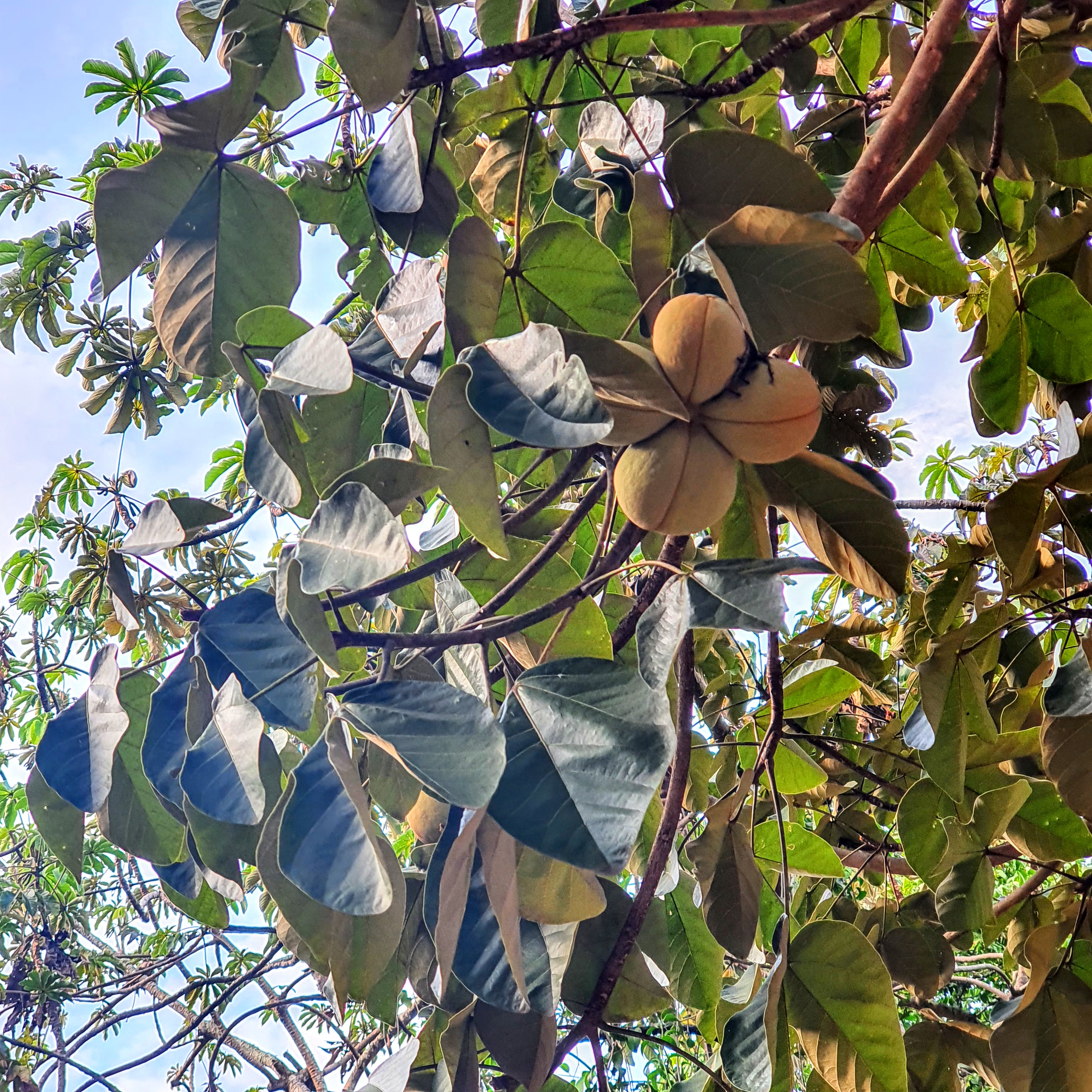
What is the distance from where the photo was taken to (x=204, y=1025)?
10.0ft

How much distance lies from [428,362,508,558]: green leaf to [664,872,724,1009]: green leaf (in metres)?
0.64

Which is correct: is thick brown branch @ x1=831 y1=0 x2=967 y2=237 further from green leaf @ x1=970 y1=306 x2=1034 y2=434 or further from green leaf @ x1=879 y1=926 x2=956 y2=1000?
green leaf @ x1=879 y1=926 x2=956 y2=1000

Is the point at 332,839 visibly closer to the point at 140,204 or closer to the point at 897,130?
the point at 140,204

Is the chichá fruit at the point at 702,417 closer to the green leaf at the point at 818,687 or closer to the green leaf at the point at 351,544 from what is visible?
the green leaf at the point at 351,544

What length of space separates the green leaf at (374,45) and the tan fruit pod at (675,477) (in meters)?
0.30

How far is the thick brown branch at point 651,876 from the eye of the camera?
79 cm

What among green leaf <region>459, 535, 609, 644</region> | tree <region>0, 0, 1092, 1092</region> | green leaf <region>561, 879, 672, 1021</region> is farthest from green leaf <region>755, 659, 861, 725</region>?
green leaf <region>459, 535, 609, 644</region>

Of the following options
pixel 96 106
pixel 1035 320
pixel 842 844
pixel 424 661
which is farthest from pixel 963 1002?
pixel 96 106

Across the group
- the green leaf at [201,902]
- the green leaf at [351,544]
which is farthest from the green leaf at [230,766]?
the green leaf at [201,902]

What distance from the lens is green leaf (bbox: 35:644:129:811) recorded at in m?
0.68

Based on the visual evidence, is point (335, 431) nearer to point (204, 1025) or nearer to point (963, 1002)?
point (204, 1025)

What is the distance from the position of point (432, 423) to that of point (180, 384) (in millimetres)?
1677

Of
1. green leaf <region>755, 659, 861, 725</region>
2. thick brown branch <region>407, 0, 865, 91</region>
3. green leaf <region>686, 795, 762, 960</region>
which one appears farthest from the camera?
green leaf <region>755, 659, 861, 725</region>

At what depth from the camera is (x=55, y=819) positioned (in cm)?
76
